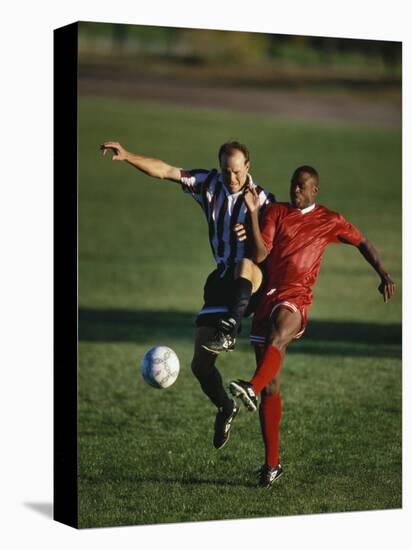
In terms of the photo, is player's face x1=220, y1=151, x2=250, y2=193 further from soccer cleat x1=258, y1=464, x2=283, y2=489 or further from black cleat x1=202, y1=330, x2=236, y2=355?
soccer cleat x1=258, y1=464, x2=283, y2=489

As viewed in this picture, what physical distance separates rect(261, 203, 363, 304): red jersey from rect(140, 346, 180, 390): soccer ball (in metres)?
1.00

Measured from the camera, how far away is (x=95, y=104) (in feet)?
91.7

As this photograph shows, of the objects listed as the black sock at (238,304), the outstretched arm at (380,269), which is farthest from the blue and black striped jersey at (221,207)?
the outstretched arm at (380,269)

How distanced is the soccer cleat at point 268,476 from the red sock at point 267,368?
2.62ft

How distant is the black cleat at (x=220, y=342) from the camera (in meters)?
9.33

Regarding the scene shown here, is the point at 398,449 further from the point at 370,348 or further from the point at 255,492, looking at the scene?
the point at 370,348

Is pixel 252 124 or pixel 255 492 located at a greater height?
pixel 252 124

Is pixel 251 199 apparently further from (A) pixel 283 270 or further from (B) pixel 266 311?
(B) pixel 266 311

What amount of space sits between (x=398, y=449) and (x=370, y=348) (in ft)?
15.5

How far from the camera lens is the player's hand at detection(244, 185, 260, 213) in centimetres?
946

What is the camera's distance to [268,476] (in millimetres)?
9734

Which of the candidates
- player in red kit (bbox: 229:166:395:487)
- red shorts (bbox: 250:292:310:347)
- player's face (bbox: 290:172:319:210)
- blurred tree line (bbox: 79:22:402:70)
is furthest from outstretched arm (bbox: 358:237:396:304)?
blurred tree line (bbox: 79:22:402:70)

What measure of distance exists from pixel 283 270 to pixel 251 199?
0.61 m

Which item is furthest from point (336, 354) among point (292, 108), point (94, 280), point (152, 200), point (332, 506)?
point (152, 200)
